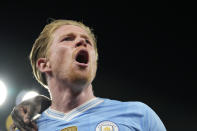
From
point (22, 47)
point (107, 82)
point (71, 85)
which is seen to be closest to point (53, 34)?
point (71, 85)

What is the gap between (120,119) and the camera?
1.86 metres

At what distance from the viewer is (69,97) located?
2.02 m

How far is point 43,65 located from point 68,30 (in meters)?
0.28

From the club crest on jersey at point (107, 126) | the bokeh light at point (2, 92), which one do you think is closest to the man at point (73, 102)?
the club crest on jersey at point (107, 126)

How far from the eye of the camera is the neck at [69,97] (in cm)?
200

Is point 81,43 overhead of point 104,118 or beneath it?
overhead

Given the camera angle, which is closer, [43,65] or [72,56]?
[72,56]

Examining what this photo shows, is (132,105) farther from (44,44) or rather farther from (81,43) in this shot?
(44,44)

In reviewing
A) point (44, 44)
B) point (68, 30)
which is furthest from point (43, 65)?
point (68, 30)

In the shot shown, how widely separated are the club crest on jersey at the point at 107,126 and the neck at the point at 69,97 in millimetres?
231

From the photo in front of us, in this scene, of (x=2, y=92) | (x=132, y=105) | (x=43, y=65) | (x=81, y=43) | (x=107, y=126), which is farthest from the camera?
(x=2, y=92)

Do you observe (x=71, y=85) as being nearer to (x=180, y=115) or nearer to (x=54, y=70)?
(x=54, y=70)

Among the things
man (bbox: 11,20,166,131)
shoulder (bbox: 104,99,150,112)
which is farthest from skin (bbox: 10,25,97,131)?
shoulder (bbox: 104,99,150,112)

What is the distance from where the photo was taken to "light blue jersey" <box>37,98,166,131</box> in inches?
71.9
